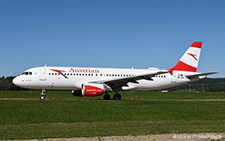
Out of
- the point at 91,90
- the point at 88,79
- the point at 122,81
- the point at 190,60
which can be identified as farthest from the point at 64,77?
the point at 190,60

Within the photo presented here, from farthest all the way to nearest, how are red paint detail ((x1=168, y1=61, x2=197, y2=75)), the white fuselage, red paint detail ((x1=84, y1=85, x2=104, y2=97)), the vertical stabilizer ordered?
the vertical stabilizer < red paint detail ((x1=168, y1=61, x2=197, y2=75)) < the white fuselage < red paint detail ((x1=84, y1=85, x2=104, y2=97))

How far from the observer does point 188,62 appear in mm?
39156

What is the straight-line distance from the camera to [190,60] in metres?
39.2

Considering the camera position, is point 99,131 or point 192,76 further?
point 192,76

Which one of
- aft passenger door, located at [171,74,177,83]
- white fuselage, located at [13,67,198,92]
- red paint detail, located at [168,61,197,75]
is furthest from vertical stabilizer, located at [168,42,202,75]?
white fuselage, located at [13,67,198,92]

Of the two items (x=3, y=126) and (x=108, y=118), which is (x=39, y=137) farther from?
(x=108, y=118)

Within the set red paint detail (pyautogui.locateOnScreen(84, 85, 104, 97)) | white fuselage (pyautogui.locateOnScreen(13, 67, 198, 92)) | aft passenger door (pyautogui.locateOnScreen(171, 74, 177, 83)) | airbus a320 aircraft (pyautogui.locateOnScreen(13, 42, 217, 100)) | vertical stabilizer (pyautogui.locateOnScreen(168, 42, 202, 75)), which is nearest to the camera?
red paint detail (pyautogui.locateOnScreen(84, 85, 104, 97))

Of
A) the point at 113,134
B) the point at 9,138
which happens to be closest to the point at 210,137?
the point at 113,134

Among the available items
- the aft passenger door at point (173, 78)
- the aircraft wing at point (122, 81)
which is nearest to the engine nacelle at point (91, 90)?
the aircraft wing at point (122, 81)

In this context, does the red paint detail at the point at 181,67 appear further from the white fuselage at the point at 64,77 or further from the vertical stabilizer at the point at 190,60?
the white fuselage at the point at 64,77

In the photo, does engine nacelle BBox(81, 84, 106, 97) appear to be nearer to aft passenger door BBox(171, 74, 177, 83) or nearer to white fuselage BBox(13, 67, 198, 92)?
white fuselage BBox(13, 67, 198, 92)

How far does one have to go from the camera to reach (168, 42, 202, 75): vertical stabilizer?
39037 millimetres

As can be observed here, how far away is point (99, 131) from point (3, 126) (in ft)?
15.6

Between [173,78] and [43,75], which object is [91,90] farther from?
Result: [173,78]
